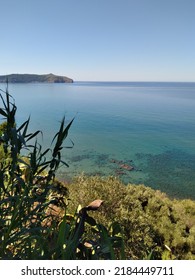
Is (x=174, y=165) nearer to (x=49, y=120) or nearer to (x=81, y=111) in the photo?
(x=49, y=120)

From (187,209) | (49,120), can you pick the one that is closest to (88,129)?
(49,120)

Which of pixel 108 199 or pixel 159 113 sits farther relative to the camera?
pixel 159 113

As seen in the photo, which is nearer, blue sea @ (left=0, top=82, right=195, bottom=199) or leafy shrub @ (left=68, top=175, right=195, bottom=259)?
leafy shrub @ (left=68, top=175, right=195, bottom=259)

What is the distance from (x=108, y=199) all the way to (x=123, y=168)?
78.2 ft

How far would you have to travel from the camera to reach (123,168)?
37.7 meters

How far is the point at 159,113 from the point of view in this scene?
90.2 metres

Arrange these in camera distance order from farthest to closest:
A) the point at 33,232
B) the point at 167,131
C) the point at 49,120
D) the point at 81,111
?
1. the point at 81,111
2. the point at 49,120
3. the point at 167,131
4. the point at 33,232

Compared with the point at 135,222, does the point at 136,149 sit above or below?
below

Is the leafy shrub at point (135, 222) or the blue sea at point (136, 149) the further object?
the blue sea at point (136, 149)

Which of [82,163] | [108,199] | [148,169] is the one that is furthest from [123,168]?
[108,199]

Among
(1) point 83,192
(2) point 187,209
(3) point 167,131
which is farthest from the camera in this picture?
(3) point 167,131

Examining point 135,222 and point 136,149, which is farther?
point 136,149
